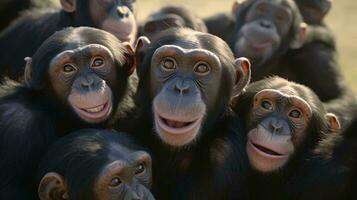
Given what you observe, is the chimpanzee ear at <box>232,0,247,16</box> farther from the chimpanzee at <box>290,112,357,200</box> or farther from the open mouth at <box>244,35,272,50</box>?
the chimpanzee at <box>290,112,357,200</box>

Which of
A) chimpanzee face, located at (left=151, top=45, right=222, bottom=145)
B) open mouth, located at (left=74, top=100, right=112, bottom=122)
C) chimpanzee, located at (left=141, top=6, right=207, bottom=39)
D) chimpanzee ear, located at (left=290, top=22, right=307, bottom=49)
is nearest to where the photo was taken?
chimpanzee face, located at (left=151, top=45, right=222, bottom=145)

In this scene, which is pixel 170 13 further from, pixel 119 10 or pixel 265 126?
pixel 265 126

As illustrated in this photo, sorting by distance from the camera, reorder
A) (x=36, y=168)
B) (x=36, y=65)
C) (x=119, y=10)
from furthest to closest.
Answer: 1. (x=119, y=10)
2. (x=36, y=65)
3. (x=36, y=168)

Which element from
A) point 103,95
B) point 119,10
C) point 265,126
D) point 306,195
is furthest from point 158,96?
point 119,10

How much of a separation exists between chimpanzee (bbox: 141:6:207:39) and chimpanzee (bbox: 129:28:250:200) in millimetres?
1992

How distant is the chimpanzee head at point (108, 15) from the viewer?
23.3ft

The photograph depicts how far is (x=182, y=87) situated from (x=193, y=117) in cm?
23

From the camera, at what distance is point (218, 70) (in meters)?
5.61

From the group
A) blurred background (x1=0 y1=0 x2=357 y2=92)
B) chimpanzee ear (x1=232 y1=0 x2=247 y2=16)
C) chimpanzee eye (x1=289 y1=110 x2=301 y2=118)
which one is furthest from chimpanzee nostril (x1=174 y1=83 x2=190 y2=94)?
blurred background (x1=0 y1=0 x2=357 y2=92)

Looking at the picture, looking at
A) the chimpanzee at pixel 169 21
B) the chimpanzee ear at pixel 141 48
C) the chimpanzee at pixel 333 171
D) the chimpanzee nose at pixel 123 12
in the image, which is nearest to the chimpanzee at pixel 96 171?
the chimpanzee ear at pixel 141 48

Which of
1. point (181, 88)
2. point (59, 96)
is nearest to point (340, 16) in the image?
point (59, 96)

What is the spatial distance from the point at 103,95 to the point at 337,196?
196 centimetres

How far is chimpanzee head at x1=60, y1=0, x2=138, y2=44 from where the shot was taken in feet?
23.3

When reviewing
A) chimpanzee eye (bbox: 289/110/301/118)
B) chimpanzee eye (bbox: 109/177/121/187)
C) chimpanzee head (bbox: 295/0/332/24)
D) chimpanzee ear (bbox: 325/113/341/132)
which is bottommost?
chimpanzee head (bbox: 295/0/332/24)
